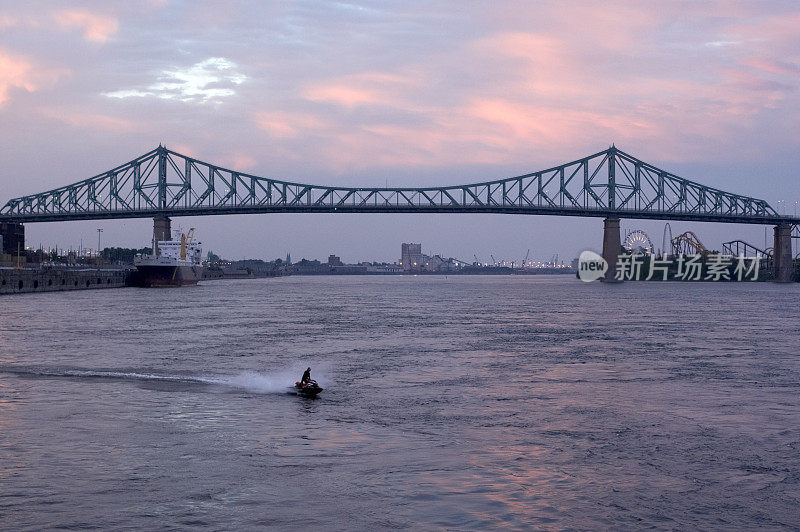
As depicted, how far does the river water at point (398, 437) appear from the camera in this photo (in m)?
13.5

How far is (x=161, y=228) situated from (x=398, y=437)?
541 feet

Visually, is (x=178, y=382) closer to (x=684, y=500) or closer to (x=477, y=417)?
(x=477, y=417)

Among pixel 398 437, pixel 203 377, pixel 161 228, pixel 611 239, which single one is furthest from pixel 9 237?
pixel 398 437

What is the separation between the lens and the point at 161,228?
174m

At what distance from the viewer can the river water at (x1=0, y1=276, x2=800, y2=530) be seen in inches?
530

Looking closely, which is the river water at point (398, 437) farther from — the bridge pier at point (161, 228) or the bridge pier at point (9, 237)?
the bridge pier at point (9, 237)

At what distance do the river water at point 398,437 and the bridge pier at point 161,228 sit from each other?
448 ft

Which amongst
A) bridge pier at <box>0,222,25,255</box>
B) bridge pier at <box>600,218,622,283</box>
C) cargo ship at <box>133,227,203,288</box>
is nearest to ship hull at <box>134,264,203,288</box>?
cargo ship at <box>133,227,203,288</box>

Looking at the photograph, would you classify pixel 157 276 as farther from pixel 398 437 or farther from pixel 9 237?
pixel 398 437

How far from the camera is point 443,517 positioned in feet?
43.0

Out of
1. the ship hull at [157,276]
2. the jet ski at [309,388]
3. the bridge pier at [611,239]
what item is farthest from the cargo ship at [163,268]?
the jet ski at [309,388]

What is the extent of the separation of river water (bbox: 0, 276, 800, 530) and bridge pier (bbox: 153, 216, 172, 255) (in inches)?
5374

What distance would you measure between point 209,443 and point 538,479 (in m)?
7.61

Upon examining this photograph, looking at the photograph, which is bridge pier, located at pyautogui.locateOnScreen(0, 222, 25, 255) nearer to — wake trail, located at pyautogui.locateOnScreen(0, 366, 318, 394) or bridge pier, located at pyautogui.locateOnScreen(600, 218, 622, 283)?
bridge pier, located at pyautogui.locateOnScreen(600, 218, 622, 283)
